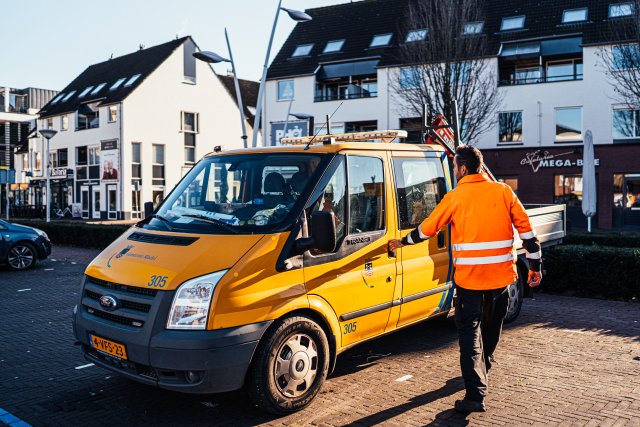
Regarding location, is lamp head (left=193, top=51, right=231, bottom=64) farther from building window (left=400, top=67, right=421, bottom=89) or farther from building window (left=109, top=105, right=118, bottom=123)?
building window (left=109, top=105, right=118, bottom=123)

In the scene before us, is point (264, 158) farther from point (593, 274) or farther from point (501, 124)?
point (501, 124)

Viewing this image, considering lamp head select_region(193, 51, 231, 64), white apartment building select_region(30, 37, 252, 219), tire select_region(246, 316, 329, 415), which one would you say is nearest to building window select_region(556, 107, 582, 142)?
lamp head select_region(193, 51, 231, 64)

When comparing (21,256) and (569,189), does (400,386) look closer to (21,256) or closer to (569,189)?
(21,256)

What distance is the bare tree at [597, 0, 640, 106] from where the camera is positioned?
22.4 m

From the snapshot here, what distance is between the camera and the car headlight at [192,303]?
4.42 metres

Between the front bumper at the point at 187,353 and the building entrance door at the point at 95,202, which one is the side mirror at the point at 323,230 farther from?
the building entrance door at the point at 95,202

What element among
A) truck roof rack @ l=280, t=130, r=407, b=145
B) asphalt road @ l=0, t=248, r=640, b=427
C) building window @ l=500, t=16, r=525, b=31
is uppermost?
Answer: building window @ l=500, t=16, r=525, b=31

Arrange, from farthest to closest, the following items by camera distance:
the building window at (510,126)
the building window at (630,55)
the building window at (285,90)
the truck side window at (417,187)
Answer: the building window at (285,90)
the building window at (510,126)
the building window at (630,55)
the truck side window at (417,187)

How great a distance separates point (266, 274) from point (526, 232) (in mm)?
2135

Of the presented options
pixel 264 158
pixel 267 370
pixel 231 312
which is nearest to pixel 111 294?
pixel 231 312

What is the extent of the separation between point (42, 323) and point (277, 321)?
17.0ft

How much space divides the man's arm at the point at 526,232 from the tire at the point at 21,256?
1277 centimetres

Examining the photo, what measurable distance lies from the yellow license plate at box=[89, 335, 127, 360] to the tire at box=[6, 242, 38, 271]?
10740 mm

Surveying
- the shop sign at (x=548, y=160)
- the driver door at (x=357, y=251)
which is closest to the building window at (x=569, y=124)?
the shop sign at (x=548, y=160)
